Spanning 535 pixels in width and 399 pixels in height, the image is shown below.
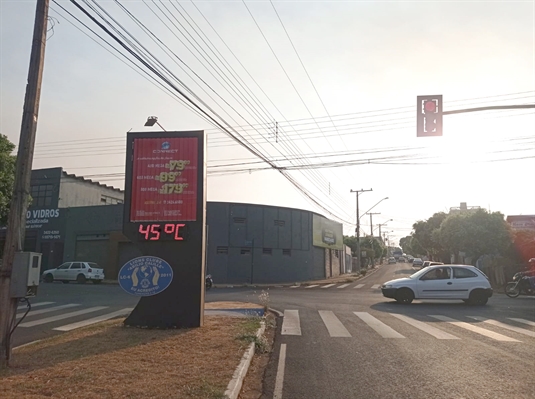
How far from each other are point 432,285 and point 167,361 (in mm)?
14120

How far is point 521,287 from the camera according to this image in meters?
23.3

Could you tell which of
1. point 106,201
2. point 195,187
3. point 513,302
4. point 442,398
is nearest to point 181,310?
point 195,187

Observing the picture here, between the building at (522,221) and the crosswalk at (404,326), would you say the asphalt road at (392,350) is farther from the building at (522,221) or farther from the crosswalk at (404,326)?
the building at (522,221)

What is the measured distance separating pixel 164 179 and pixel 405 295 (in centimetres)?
1165

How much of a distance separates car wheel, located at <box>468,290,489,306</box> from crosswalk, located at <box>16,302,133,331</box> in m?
12.9

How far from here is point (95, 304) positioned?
1912 cm

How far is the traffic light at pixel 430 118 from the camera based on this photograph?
1393 centimetres

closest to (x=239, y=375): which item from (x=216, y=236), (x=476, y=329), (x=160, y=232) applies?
(x=160, y=232)

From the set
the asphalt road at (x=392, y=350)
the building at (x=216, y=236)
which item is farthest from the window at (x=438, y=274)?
the building at (x=216, y=236)

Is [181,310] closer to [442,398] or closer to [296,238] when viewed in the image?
[442,398]

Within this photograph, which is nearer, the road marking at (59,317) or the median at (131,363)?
the median at (131,363)

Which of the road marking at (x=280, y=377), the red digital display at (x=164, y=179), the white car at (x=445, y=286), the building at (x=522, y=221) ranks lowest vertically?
the road marking at (x=280, y=377)

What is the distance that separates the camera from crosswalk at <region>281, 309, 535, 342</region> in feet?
39.3

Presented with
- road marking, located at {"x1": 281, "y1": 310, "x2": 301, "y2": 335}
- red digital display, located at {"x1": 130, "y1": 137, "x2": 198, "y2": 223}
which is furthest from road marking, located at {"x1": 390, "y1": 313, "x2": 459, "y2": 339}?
red digital display, located at {"x1": 130, "y1": 137, "x2": 198, "y2": 223}
